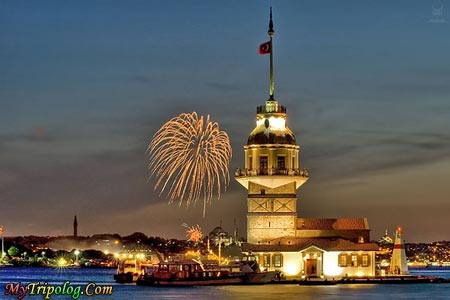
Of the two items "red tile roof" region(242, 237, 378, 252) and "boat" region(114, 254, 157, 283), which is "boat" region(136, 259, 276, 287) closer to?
"red tile roof" region(242, 237, 378, 252)

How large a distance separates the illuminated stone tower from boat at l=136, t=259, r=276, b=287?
3.50m

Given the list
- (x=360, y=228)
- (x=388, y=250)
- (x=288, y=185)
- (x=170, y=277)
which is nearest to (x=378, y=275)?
(x=360, y=228)

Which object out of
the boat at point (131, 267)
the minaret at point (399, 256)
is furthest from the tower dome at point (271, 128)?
the boat at point (131, 267)

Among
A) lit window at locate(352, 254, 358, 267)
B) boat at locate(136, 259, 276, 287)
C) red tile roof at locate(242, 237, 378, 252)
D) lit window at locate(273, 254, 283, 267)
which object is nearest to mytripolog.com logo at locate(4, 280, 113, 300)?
boat at locate(136, 259, 276, 287)

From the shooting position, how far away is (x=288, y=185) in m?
121

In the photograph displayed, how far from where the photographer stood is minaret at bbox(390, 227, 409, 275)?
400ft

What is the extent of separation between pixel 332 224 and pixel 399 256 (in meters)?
8.83

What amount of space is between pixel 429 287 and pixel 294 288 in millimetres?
24361

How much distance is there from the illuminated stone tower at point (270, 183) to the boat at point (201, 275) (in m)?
3.50

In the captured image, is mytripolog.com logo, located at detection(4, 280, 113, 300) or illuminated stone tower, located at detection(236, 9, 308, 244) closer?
mytripolog.com logo, located at detection(4, 280, 113, 300)

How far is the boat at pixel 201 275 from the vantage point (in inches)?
4683

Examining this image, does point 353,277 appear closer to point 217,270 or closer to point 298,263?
point 298,263

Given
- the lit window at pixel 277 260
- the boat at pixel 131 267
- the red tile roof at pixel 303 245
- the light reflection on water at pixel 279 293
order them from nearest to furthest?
the light reflection on water at pixel 279 293, the red tile roof at pixel 303 245, the lit window at pixel 277 260, the boat at pixel 131 267

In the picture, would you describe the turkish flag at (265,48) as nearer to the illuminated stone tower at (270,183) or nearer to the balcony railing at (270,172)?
the illuminated stone tower at (270,183)
